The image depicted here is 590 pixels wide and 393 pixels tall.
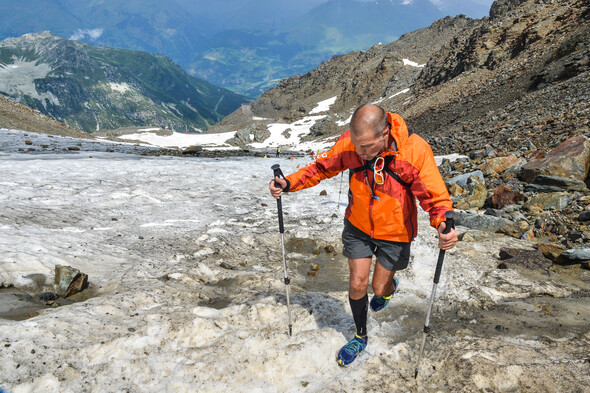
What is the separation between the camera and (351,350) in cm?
421

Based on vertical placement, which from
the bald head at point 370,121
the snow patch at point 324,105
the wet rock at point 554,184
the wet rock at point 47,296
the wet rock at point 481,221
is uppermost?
the snow patch at point 324,105

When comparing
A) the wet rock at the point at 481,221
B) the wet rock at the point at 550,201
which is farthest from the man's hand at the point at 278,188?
the wet rock at the point at 550,201

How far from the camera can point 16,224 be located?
281 inches

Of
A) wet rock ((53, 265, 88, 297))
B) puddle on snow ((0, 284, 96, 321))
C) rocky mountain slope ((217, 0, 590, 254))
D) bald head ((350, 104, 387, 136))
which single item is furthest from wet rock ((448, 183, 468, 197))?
wet rock ((53, 265, 88, 297))

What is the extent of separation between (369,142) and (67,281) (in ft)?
17.0

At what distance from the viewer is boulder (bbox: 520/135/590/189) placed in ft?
30.5

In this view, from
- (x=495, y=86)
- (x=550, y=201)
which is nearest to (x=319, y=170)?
(x=550, y=201)

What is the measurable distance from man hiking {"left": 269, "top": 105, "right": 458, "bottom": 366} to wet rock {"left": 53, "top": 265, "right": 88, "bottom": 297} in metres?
3.67

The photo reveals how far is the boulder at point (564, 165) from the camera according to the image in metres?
9.29

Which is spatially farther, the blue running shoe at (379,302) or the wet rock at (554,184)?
the wet rock at (554,184)

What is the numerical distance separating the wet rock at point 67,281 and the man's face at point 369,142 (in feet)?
16.3

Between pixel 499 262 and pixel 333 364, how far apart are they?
15.6 ft

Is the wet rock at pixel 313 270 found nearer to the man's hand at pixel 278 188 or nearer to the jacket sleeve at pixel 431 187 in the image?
the man's hand at pixel 278 188

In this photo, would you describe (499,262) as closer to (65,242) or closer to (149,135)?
(65,242)
